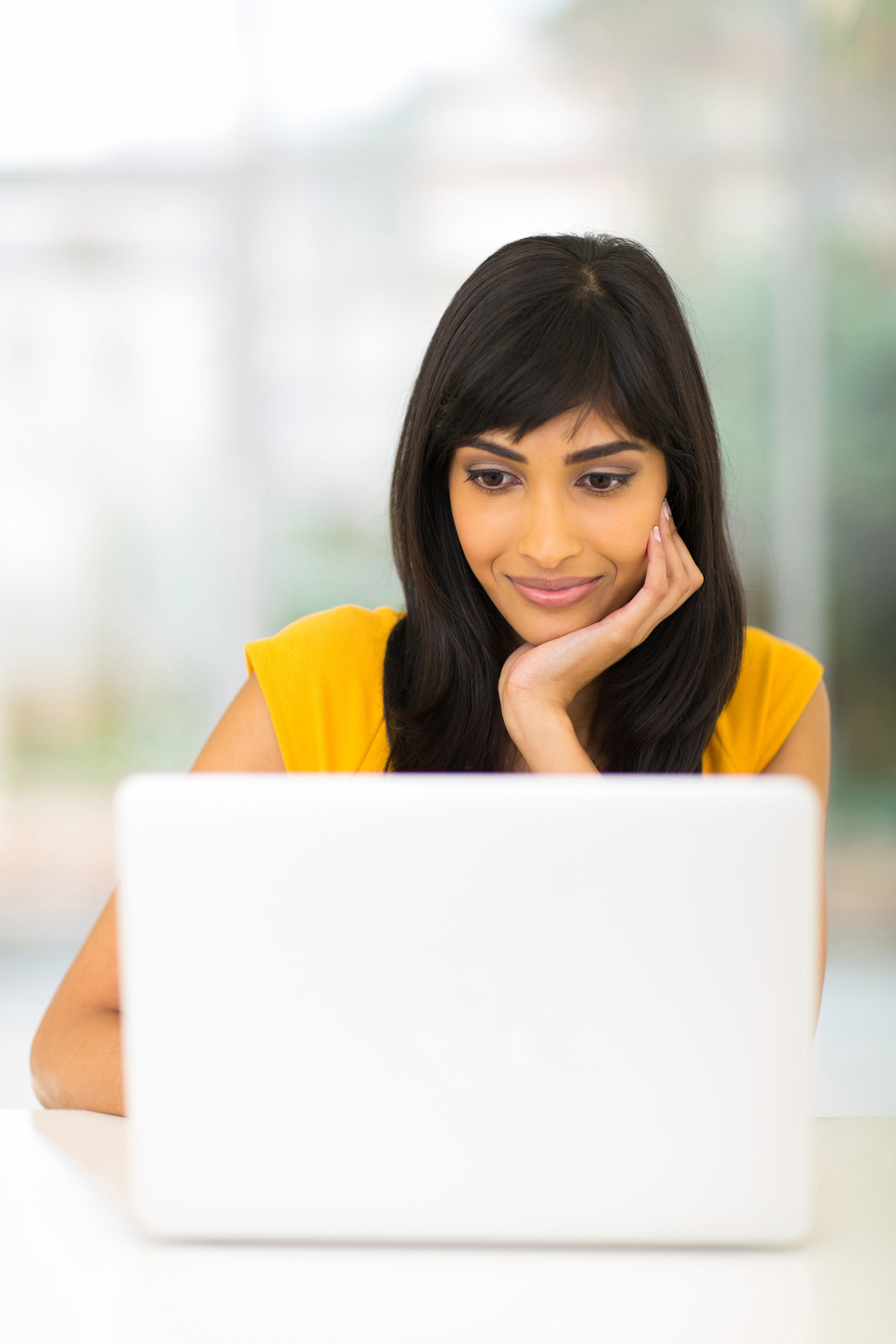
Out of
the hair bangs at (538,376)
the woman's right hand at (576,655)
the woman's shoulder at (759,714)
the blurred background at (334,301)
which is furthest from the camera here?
the blurred background at (334,301)

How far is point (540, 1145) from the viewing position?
2.06ft

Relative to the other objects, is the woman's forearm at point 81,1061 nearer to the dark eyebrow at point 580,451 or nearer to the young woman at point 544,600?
the young woman at point 544,600

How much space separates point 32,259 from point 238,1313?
412cm

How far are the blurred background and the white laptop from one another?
3505mm

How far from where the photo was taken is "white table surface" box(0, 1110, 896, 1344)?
0.59 meters

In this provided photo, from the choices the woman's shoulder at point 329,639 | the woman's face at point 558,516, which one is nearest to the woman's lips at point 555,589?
the woman's face at point 558,516

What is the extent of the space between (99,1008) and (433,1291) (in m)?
0.70

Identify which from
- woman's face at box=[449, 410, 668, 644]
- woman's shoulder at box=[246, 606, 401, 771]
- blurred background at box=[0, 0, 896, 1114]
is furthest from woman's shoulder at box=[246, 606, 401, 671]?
blurred background at box=[0, 0, 896, 1114]

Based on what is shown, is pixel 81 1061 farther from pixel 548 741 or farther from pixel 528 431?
pixel 528 431

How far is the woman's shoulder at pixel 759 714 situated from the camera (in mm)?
1502

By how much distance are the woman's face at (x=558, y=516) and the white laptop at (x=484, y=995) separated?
705 millimetres

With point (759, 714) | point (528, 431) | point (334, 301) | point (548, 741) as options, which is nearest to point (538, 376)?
point (528, 431)

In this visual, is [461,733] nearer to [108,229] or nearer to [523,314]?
[523,314]

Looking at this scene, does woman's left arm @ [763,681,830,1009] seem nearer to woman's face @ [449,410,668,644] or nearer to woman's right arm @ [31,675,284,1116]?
woman's face @ [449,410,668,644]
